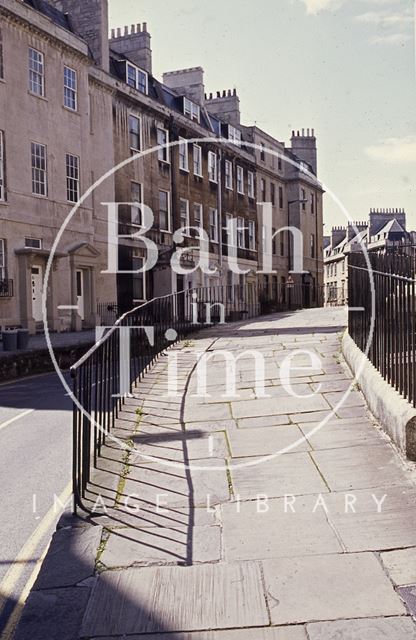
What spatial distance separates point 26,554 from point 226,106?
44.6m

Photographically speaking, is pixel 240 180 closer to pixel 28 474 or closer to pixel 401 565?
pixel 28 474

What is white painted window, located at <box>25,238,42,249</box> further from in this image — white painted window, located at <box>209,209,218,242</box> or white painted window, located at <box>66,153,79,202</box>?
white painted window, located at <box>209,209,218,242</box>

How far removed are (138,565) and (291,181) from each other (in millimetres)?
50507

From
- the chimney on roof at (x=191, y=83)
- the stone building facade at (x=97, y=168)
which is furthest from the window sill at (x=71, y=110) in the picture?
the chimney on roof at (x=191, y=83)

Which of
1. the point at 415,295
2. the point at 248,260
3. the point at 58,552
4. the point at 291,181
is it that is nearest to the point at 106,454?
the point at 58,552

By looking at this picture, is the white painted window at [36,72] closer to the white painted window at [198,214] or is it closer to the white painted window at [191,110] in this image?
the white painted window at [191,110]

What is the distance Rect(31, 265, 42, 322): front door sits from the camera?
2377 centimetres

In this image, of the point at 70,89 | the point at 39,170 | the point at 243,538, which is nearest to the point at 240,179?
the point at 70,89

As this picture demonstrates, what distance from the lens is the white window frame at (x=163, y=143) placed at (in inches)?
1292

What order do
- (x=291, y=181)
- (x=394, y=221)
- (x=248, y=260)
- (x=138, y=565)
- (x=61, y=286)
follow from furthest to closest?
(x=394, y=221)
(x=291, y=181)
(x=248, y=260)
(x=61, y=286)
(x=138, y=565)

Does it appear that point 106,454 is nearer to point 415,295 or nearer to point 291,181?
point 415,295

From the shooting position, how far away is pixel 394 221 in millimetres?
62562

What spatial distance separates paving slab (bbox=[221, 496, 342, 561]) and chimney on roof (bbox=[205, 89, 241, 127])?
42943mm

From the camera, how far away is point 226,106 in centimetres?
4575
